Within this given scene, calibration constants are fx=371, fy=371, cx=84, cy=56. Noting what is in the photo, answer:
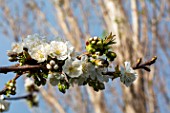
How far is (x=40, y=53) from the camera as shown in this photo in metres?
0.85

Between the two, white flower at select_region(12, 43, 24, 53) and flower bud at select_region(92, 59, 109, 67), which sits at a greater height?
white flower at select_region(12, 43, 24, 53)

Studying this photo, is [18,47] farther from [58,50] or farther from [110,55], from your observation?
[110,55]

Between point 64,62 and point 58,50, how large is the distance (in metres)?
0.03

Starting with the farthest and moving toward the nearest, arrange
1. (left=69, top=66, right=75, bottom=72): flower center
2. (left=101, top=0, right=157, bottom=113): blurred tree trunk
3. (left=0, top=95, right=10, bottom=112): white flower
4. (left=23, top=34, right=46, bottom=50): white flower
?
(left=101, top=0, right=157, bottom=113): blurred tree trunk < (left=0, top=95, right=10, bottom=112): white flower < (left=23, top=34, right=46, bottom=50): white flower < (left=69, top=66, right=75, bottom=72): flower center

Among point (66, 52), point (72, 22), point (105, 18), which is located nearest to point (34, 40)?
point (66, 52)

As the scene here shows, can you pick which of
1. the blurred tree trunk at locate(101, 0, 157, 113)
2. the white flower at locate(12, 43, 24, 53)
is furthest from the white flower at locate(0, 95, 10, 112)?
the blurred tree trunk at locate(101, 0, 157, 113)

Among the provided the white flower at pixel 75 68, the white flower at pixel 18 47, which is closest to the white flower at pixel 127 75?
the white flower at pixel 75 68

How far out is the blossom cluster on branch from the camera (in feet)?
2.80

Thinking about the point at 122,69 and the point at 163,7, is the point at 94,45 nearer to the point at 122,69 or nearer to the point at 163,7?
the point at 122,69

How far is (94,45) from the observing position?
86 centimetres

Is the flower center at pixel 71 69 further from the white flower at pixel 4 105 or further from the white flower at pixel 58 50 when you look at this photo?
the white flower at pixel 4 105

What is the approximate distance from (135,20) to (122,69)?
11.8 ft

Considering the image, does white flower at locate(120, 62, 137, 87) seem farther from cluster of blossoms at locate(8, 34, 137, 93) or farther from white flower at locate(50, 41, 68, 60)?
white flower at locate(50, 41, 68, 60)

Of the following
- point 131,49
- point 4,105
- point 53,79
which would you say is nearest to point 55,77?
point 53,79
